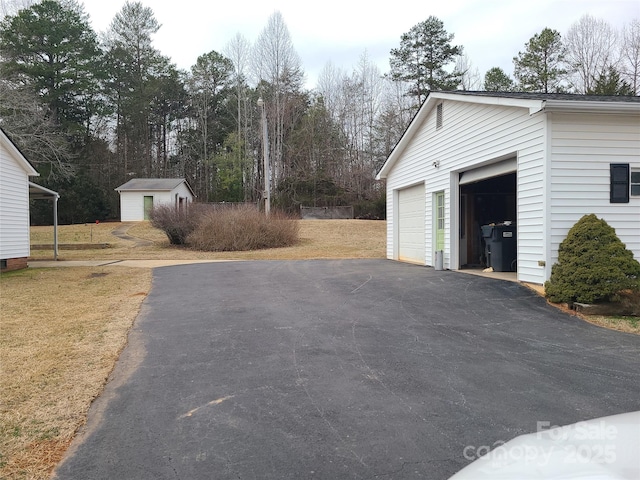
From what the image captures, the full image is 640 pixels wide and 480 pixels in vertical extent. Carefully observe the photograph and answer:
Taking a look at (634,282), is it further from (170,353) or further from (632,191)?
(170,353)

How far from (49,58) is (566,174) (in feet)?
127

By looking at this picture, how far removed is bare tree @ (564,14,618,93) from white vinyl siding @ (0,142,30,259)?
30.9 meters

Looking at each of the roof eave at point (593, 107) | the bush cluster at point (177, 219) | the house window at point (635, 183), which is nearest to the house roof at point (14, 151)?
the bush cluster at point (177, 219)

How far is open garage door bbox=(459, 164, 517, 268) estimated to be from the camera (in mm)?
12148

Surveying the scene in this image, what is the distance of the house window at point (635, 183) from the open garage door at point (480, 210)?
3949 mm

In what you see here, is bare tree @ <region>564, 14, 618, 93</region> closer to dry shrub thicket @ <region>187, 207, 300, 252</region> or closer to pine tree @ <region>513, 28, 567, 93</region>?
pine tree @ <region>513, 28, 567, 93</region>

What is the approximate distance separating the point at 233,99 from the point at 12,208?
30298mm

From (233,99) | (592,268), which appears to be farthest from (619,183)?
(233,99)

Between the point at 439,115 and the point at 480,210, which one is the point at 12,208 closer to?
the point at 439,115

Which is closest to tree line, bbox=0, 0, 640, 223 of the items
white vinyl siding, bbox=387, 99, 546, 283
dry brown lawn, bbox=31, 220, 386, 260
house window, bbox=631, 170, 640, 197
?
dry brown lawn, bbox=31, 220, 386, 260

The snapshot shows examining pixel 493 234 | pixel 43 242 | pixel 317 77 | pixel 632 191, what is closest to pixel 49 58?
pixel 43 242

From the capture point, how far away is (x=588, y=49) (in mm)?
28641

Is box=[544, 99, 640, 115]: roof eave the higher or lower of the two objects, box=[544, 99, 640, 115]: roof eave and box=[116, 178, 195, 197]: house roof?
the lower

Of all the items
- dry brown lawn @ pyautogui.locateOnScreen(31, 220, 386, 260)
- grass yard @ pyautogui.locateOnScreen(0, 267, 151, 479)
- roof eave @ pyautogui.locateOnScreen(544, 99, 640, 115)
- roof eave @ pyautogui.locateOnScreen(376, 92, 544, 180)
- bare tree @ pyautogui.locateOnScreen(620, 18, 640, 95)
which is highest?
bare tree @ pyautogui.locateOnScreen(620, 18, 640, 95)
